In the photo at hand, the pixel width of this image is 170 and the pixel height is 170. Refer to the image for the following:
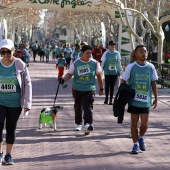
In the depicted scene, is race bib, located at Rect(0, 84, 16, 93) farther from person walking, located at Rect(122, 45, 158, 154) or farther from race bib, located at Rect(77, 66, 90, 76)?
race bib, located at Rect(77, 66, 90, 76)

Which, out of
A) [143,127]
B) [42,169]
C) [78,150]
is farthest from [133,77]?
[42,169]

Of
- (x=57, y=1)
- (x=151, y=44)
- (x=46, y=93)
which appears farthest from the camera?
(x=151, y=44)

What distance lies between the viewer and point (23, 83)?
8008 millimetres

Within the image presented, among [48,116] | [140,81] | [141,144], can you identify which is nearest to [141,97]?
[140,81]

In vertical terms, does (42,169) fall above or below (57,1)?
below

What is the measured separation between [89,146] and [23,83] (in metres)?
2.27

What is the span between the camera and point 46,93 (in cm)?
2005

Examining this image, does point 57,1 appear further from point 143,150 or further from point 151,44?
point 151,44

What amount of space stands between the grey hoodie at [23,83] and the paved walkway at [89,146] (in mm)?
901

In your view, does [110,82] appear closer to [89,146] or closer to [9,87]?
[89,146]

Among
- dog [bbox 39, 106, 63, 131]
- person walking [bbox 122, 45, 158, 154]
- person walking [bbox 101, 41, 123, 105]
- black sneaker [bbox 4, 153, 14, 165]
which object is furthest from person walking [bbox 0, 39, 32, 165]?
person walking [bbox 101, 41, 123, 105]

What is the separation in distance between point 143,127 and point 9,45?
8.70 ft

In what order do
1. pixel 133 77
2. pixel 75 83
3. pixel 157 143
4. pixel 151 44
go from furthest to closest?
1. pixel 151 44
2. pixel 75 83
3. pixel 157 143
4. pixel 133 77

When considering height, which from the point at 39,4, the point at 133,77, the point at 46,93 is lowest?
the point at 46,93
